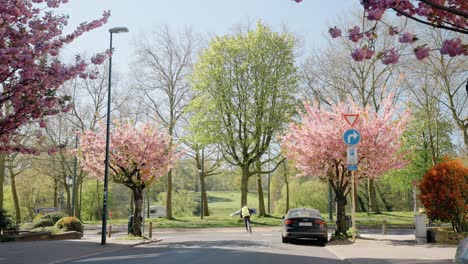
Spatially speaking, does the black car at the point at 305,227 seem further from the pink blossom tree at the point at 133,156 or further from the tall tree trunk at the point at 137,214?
the tall tree trunk at the point at 137,214

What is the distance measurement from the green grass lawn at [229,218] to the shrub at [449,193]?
53.7 ft

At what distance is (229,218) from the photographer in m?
45.0

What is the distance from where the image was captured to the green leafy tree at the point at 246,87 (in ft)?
125

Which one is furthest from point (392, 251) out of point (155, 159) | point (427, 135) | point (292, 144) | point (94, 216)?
point (94, 216)

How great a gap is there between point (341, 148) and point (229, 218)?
995 inches

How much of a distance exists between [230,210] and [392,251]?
227ft

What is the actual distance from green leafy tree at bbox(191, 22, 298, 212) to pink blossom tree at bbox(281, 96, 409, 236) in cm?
1545

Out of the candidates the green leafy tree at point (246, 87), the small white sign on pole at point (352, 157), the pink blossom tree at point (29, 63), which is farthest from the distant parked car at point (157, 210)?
the pink blossom tree at point (29, 63)

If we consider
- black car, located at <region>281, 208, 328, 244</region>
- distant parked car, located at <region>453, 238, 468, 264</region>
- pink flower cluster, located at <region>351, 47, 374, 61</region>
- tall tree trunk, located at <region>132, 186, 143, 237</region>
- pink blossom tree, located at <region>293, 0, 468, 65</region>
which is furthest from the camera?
tall tree trunk, located at <region>132, 186, 143, 237</region>

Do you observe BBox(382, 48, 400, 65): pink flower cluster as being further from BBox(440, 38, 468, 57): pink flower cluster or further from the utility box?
the utility box

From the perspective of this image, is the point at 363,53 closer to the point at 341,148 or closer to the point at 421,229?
the point at 421,229

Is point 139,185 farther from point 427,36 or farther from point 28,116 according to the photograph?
point 427,36

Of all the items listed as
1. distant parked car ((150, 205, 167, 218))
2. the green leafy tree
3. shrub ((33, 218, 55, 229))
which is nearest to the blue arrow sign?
the green leafy tree

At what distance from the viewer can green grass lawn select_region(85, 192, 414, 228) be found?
36.8 metres
